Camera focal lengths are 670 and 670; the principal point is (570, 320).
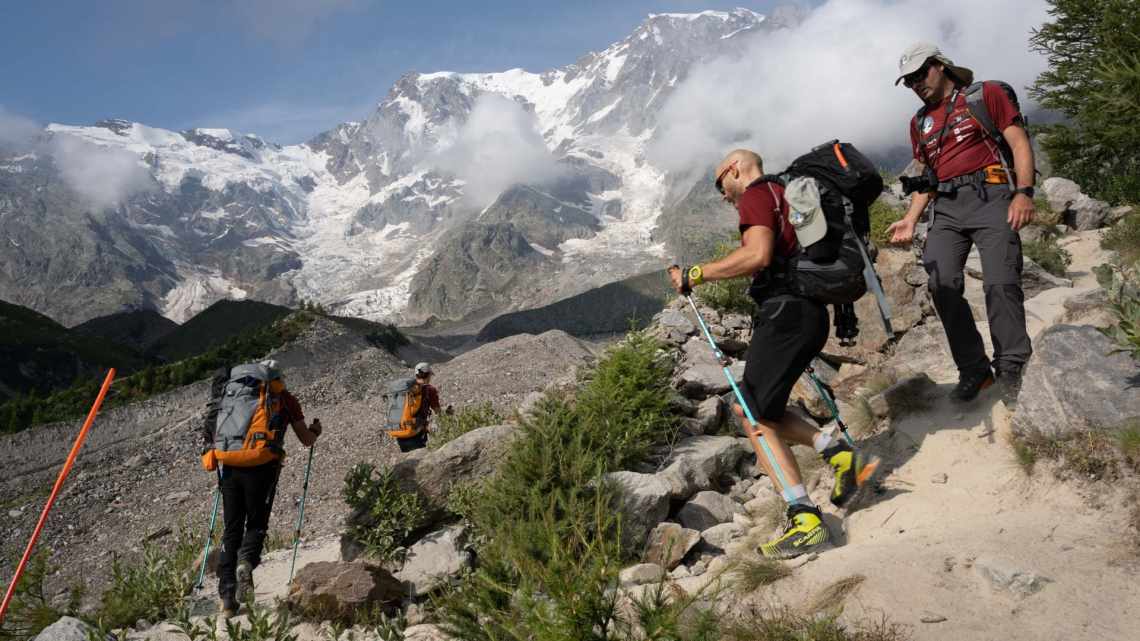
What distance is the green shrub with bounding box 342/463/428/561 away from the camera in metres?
5.92

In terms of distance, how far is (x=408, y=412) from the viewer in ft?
36.6

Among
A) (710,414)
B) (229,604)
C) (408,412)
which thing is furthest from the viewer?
(408,412)

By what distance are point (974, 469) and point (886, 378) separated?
195 centimetres

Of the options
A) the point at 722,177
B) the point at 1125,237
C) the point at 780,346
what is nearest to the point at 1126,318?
the point at 780,346

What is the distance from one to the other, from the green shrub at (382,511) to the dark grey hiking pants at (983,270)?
189 inches

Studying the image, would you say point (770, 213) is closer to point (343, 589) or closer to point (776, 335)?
point (776, 335)

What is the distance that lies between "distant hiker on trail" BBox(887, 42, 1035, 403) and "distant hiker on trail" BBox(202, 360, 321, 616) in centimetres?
571

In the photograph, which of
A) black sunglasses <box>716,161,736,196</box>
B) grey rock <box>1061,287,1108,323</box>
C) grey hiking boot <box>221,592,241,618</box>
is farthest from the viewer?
grey rock <box>1061,287,1108,323</box>

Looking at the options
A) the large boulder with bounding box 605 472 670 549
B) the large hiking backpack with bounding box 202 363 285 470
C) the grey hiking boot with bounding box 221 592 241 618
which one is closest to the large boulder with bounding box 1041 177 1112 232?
the large boulder with bounding box 605 472 670 549

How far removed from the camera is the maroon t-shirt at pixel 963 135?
5059 mm

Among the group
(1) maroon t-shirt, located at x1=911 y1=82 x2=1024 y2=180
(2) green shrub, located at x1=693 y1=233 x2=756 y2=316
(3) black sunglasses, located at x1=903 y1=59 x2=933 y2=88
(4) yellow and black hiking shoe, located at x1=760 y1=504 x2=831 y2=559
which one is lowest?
(4) yellow and black hiking shoe, located at x1=760 y1=504 x2=831 y2=559

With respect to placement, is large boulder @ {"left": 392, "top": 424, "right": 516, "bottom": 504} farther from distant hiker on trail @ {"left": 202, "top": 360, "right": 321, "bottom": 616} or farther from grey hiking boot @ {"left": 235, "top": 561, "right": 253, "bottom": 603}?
grey hiking boot @ {"left": 235, "top": 561, "right": 253, "bottom": 603}

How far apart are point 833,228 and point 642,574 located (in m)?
2.62

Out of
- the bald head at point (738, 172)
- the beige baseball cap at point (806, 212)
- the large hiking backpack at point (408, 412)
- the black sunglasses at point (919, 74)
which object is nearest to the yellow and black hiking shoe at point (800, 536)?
the beige baseball cap at point (806, 212)
